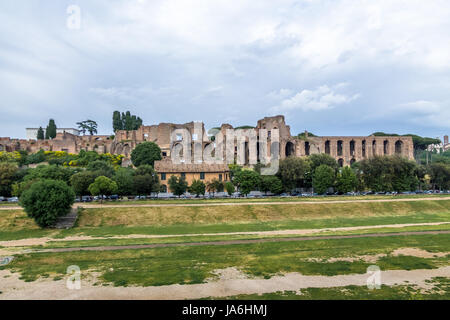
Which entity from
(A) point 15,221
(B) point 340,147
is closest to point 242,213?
(A) point 15,221

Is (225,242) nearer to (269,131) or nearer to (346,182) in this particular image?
(346,182)

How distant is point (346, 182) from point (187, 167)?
2545 cm

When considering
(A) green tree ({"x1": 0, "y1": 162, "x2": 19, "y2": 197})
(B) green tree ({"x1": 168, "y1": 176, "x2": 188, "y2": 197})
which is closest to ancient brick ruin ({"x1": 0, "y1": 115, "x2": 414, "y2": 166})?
(B) green tree ({"x1": 168, "y1": 176, "x2": 188, "y2": 197})

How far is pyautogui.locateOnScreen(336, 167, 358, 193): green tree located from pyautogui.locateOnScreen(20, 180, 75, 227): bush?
3793cm

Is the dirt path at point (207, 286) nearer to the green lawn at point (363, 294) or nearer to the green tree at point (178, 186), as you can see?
the green lawn at point (363, 294)

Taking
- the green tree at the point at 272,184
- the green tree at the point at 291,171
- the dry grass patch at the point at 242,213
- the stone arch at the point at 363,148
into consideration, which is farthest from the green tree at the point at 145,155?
the stone arch at the point at 363,148

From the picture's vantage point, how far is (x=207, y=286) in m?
12.1

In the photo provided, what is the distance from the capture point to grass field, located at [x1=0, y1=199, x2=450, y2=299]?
1337 cm

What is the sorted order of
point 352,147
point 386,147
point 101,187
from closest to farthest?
1. point 101,187
2. point 386,147
3. point 352,147

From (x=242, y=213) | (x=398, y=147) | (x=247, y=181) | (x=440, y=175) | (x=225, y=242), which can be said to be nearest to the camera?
(x=225, y=242)

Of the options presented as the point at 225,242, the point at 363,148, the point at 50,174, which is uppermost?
the point at 363,148

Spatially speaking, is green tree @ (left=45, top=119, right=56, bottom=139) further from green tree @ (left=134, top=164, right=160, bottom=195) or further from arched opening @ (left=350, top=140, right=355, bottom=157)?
arched opening @ (left=350, top=140, right=355, bottom=157)
